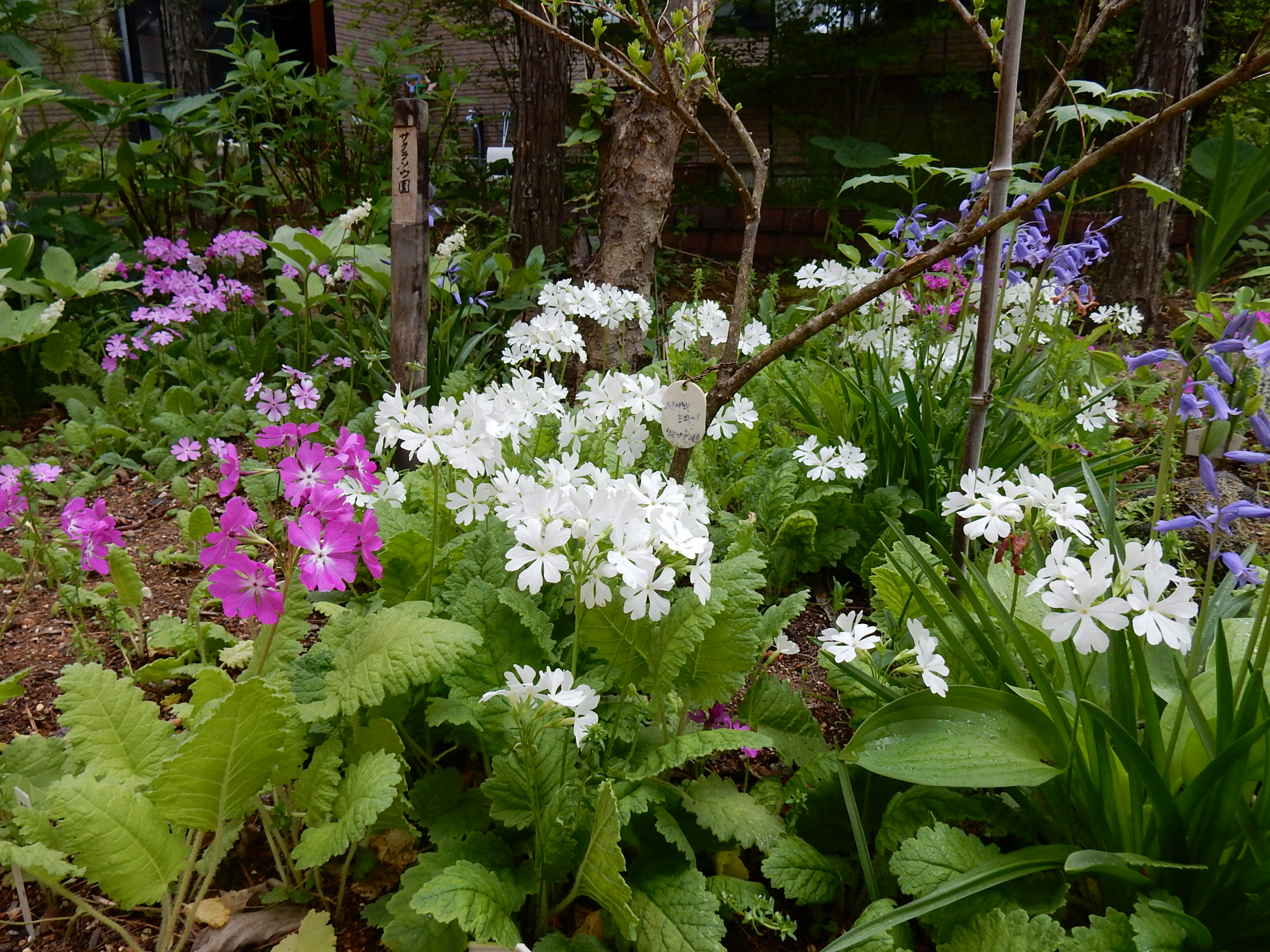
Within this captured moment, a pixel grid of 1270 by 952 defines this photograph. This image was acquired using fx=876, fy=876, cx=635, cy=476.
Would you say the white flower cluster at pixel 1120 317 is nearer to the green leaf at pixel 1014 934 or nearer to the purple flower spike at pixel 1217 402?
the purple flower spike at pixel 1217 402

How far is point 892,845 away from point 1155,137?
4.63 metres

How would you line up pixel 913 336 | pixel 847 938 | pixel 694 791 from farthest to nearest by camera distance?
pixel 913 336
pixel 694 791
pixel 847 938

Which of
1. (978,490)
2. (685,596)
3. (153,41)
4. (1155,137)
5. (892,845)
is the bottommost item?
(892,845)

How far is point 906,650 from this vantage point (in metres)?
1.39

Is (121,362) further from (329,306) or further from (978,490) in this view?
(978,490)

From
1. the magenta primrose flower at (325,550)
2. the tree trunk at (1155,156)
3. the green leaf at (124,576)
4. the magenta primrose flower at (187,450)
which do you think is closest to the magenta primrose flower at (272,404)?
the magenta primrose flower at (187,450)

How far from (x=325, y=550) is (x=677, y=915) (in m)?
0.72

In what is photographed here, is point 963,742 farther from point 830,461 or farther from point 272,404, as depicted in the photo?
point 272,404

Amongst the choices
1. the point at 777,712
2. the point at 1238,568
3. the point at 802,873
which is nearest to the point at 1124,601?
the point at 1238,568

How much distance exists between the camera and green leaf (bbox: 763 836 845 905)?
1.30 metres

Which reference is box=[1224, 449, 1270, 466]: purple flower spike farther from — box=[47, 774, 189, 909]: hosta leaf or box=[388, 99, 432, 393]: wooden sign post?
box=[388, 99, 432, 393]: wooden sign post

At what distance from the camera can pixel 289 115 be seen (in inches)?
183

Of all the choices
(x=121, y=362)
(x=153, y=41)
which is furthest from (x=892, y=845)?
(x=153, y=41)

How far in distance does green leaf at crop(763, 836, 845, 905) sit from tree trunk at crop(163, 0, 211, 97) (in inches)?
239
